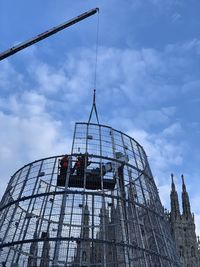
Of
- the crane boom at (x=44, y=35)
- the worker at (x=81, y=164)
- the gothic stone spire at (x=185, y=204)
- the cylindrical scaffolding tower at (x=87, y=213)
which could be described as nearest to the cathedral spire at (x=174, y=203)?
the gothic stone spire at (x=185, y=204)

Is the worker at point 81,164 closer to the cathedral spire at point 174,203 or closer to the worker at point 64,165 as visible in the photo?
the worker at point 64,165

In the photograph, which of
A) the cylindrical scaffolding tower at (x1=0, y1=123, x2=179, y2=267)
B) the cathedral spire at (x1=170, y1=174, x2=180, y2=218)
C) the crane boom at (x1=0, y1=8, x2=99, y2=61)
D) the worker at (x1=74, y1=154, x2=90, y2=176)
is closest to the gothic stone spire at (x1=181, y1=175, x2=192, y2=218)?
the cathedral spire at (x1=170, y1=174, x2=180, y2=218)

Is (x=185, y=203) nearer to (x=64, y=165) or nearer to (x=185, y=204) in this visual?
(x=185, y=204)

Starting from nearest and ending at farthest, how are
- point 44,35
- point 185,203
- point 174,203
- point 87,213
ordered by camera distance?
point 87,213
point 44,35
point 185,203
point 174,203

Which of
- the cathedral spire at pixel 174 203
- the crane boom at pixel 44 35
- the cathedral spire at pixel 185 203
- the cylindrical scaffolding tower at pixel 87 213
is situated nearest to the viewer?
the cylindrical scaffolding tower at pixel 87 213

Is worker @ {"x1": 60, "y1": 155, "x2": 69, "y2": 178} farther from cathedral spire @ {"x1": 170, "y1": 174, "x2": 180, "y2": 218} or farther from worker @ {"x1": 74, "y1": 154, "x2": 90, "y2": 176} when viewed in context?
cathedral spire @ {"x1": 170, "y1": 174, "x2": 180, "y2": 218}

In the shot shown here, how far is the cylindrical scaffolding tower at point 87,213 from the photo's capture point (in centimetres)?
1698

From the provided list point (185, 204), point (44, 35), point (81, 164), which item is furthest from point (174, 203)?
point (81, 164)

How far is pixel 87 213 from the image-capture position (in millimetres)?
18094

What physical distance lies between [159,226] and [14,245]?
25.3 feet

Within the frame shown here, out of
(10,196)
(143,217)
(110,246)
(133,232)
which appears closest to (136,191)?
(143,217)

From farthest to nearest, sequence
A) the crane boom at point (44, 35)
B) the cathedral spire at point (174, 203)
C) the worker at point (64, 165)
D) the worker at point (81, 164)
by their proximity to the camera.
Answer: the cathedral spire at point (174, 203), the crane boom at point (44, 35), the worker at point (64, 165), the worker at point (81, 164)

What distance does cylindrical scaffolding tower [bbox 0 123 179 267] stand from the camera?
16984mm

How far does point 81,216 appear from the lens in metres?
18.0
